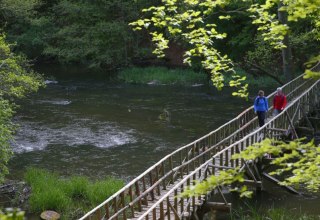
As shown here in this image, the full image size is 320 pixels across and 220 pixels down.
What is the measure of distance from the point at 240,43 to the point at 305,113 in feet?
56.8

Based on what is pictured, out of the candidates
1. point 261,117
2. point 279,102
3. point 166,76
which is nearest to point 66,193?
point 261,117

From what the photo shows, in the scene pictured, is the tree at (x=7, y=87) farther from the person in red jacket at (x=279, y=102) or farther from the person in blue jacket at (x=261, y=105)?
the person in red jacket at (x=279, y=102)

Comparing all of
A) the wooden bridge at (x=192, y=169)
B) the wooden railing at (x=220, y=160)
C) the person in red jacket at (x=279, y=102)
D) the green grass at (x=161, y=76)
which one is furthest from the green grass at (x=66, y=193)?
the green grass at (x=161, y=76)

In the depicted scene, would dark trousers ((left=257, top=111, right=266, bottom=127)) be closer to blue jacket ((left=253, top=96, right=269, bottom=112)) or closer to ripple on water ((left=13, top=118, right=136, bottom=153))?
blue jacket ((left=253, top=96, right=269, bottom=112))

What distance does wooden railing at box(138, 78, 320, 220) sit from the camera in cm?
1246

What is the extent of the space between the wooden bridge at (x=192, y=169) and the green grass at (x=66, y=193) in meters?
0.62

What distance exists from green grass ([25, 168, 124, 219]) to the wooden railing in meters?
3.53

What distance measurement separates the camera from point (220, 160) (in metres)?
15.9

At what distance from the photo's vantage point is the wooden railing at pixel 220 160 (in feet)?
40.9

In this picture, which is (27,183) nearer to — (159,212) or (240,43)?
(159,212)

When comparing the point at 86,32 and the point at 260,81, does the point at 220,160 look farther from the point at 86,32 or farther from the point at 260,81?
the point at 86,32

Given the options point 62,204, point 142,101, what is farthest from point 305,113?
point 142,101

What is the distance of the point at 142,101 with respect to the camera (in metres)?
38.0

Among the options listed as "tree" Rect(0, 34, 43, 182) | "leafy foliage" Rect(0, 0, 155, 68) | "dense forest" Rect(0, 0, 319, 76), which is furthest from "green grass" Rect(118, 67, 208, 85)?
"tree" Rect(0, 34, 43, 182)
